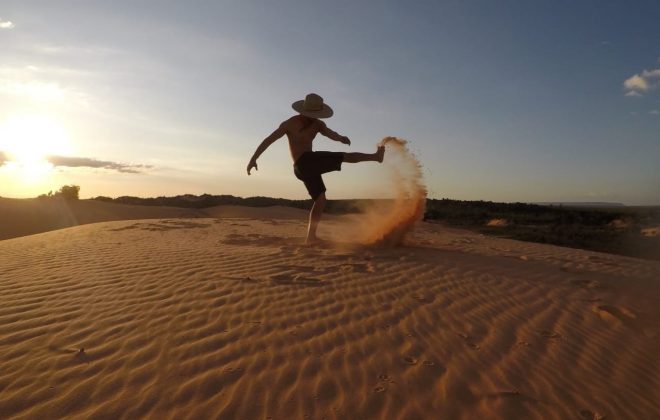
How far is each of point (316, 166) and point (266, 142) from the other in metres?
0.95

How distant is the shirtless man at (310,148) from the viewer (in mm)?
6621

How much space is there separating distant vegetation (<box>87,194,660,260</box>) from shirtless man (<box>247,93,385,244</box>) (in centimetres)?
173

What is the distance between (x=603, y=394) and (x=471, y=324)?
1.19 meters

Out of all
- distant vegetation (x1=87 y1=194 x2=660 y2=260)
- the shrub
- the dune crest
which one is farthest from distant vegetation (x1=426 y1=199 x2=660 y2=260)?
the shrub

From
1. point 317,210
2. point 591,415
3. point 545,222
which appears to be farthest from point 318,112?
point 545,222

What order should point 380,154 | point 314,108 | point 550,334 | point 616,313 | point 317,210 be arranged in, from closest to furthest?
point 550,334 → point 616,313 → point 314,108 → point 380,154 → point 317,210

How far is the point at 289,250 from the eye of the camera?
6.89m

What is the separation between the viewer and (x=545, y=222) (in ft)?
71.2

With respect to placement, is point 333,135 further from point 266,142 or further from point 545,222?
point 545,222

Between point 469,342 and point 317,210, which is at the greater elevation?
point 317,210

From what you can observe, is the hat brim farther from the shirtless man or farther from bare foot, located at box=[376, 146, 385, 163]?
bare foot, located at box=[376, 146, 385, 163]

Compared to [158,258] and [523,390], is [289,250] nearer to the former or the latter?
[158,258]

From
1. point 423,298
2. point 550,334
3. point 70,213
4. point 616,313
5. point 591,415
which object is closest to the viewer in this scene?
point 591,415

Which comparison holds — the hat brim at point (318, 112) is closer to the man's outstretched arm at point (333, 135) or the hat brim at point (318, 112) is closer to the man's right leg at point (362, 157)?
the man's outstretched arm at point (333, 135)
